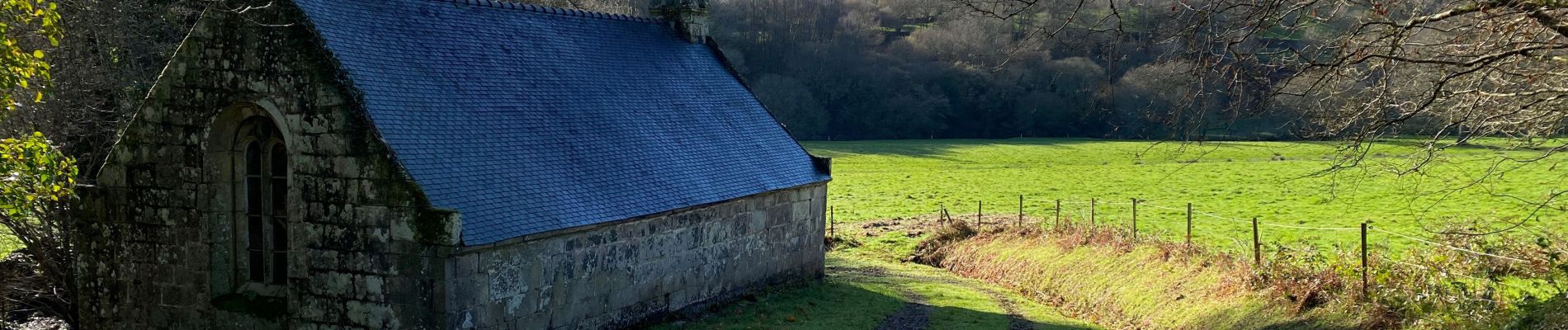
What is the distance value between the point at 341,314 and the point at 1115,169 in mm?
40636

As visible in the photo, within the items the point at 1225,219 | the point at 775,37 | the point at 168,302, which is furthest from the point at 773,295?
the point at 775,37

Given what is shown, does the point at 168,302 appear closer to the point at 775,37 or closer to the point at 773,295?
the point at 773,295

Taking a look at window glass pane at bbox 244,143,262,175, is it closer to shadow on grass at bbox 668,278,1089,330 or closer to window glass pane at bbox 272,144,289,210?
window glass pane at bbox 272,144,289,210

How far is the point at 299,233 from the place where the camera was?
12.9 m

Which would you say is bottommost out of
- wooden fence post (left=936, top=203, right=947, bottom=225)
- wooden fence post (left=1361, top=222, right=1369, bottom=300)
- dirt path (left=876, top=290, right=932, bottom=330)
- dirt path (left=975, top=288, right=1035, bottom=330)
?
dirt path (left=975, top=288, right=1035, bottom=330)

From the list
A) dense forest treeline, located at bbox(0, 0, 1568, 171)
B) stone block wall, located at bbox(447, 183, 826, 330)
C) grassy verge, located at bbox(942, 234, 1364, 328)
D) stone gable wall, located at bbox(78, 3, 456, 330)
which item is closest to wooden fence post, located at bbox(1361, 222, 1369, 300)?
grassy verge, located at bbox(942, 234, 1364, 328)

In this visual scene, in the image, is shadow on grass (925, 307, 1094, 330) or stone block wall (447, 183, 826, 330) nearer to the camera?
stone block wall (447, 183, 826, 330)

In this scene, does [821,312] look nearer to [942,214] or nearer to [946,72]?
[942,214]

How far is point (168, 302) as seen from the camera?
13.8 metres

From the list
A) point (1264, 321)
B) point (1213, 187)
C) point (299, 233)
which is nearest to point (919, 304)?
point (1264, 321)

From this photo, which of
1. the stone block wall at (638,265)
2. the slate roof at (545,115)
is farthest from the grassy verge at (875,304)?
the slate roof at (545,115)

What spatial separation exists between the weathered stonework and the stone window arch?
0.03m

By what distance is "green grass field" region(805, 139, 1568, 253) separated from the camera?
1059 inches

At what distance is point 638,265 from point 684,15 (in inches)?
316
